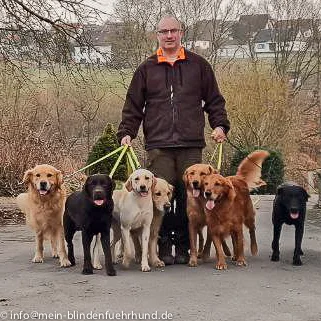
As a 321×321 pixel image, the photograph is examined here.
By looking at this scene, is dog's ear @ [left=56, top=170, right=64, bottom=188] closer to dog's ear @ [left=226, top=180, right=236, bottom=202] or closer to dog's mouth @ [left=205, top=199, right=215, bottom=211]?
dog's mouth @ [left=205, top=199, right=215, bottom=211]

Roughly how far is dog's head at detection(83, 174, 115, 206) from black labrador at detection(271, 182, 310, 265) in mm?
1739

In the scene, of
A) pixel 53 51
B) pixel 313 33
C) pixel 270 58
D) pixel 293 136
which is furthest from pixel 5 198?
pixel 313 33

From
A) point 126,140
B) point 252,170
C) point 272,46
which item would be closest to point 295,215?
point 252,170

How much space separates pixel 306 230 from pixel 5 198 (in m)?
6.29

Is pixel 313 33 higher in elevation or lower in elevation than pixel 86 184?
higher

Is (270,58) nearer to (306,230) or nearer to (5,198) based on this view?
(5,198)

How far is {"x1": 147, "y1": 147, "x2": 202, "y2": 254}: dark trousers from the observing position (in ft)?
20.9

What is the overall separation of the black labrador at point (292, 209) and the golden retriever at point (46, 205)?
216 cm

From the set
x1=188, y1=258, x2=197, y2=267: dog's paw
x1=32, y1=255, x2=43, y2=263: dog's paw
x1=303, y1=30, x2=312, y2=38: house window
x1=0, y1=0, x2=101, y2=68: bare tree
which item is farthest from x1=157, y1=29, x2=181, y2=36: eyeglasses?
x1=303, y1=30, x2=312, y2=38: house window

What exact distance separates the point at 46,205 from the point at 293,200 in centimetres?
248

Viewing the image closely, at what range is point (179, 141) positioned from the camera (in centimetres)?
627

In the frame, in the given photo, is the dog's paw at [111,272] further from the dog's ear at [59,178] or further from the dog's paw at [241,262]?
the dog's paw at [241,262]

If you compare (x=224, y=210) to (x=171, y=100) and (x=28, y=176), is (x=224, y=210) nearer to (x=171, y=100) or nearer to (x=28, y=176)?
(x=171, y=100)

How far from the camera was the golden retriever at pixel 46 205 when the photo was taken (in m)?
6.31
